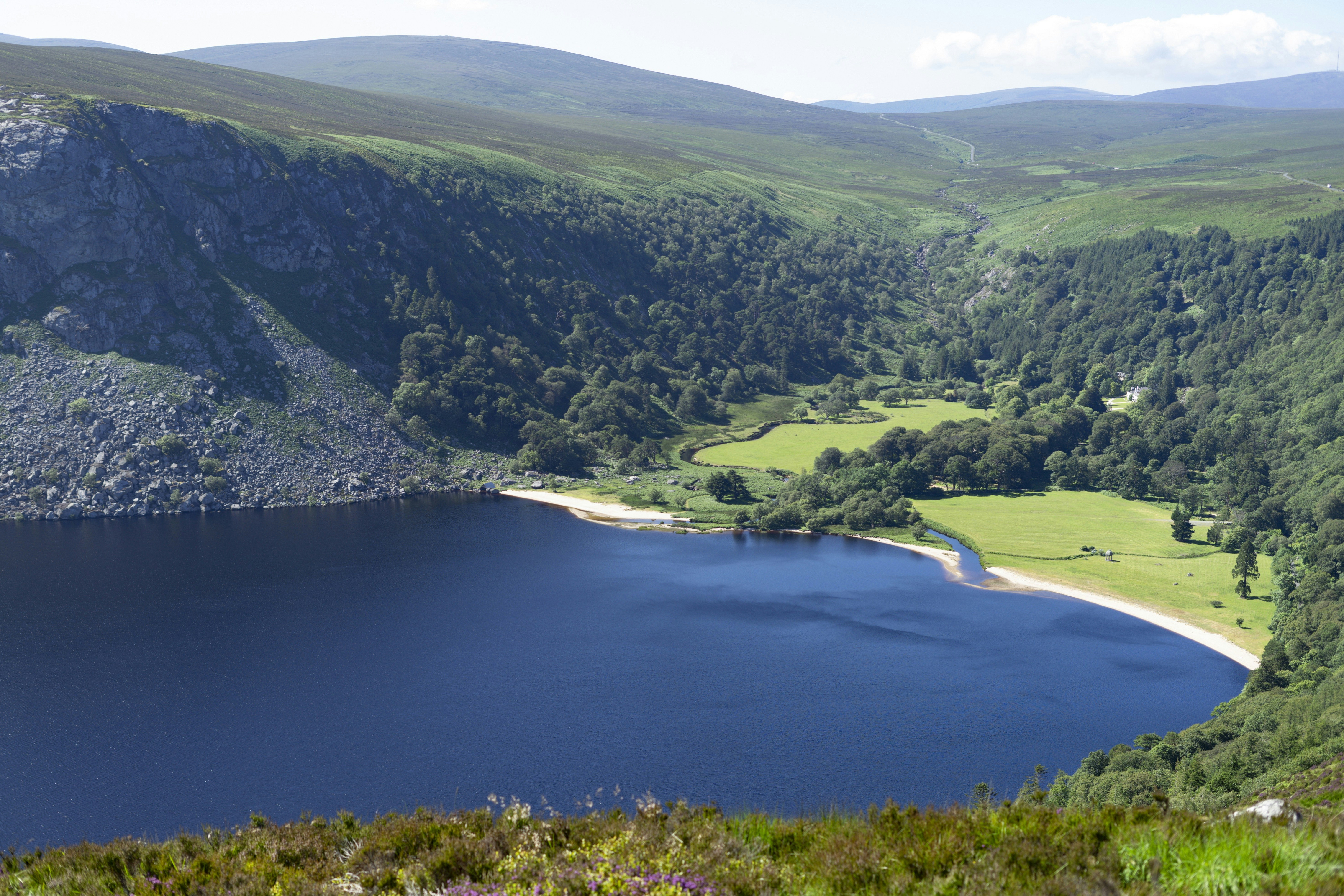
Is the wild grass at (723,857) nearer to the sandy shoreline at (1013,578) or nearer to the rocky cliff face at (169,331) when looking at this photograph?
the sandy shoreline at (1013,578)

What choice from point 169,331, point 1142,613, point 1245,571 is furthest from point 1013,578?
point 169,331

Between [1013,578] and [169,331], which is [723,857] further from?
[169,331]

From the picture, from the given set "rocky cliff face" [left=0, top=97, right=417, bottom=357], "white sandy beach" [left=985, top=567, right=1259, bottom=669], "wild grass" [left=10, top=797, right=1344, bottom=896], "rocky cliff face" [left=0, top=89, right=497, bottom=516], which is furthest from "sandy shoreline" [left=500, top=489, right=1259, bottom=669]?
"wild grass" [left=10, top=797, right=1344, bottom=896]

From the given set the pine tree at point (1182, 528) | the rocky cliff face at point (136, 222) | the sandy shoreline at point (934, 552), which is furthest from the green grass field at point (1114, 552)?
the rocky cliff face at point (136, 222)

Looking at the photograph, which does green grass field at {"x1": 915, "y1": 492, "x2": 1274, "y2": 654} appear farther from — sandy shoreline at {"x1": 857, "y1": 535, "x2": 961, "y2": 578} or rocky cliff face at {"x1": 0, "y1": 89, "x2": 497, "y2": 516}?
rocky cliff face at {"x1": 0, "y1": 89, "x2": 497, "y2": 516}

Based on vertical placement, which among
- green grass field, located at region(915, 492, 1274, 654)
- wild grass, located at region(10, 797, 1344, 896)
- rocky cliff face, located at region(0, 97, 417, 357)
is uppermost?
rocky cliff face, located at region(0, 97, 417, 357)
